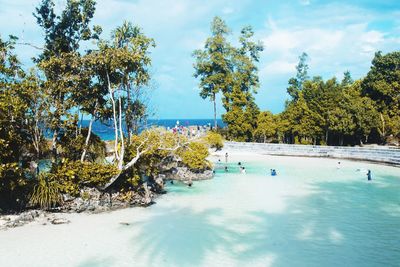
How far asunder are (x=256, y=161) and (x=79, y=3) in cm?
2750

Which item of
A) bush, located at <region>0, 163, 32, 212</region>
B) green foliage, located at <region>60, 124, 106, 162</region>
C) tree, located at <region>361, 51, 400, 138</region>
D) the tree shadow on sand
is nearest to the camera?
the tree shadow on sand

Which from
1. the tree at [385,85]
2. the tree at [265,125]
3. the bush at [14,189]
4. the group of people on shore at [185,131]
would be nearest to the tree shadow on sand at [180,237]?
the bush at [14,189]

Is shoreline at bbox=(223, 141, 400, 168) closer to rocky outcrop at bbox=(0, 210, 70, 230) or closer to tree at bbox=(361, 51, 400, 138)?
tree at bbox=(361, 51, 400, 138)

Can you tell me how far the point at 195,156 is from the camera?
97.1ft

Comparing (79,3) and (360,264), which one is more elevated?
(79,3)

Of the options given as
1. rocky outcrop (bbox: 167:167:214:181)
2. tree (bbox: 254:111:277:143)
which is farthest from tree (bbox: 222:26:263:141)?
rocky outcrop (bbox: 167:167:214:181)

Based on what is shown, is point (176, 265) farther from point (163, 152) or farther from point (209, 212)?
point (163, 152)

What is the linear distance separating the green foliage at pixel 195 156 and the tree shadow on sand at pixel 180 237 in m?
9.57

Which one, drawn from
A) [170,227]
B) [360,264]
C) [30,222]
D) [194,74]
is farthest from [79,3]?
[194,74]

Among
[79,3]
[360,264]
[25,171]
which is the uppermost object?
[79,3]

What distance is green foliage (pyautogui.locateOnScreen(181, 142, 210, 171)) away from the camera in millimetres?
29406

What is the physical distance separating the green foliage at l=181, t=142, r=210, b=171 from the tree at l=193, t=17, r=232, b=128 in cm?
2473

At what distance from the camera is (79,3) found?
20203 mm

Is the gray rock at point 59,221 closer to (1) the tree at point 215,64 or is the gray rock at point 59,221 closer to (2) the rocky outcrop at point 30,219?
(2) the rocky outcrop at point 30,219
